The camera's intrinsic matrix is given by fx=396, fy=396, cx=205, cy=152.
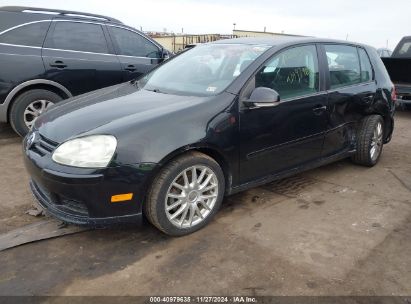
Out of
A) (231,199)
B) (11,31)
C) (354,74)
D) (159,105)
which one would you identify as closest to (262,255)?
(231,199)

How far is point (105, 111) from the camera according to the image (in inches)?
126

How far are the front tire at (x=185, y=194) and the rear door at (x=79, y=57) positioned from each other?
349cm

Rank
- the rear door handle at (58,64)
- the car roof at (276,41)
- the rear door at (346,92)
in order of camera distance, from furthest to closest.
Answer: the rear door handle at (58,64) → the rear door at (346,92) → the car roof at (276,41)

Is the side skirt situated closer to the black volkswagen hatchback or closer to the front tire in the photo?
the black volkswagen hatchback

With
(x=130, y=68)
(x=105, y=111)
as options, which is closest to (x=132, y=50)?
(x=130, y=68)

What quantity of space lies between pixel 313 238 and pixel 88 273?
1769 millimetres

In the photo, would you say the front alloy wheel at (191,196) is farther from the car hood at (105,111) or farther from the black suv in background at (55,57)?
the black suv in background at (55,57)

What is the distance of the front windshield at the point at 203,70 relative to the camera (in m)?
3.54

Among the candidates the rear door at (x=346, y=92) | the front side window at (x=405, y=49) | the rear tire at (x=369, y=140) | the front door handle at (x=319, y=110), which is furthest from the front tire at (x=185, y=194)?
the front side window at (x=405, y=49)

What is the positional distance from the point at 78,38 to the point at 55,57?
53 centimetres

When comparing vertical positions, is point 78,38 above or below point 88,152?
above

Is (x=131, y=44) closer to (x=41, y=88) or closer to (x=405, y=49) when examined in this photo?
(x=41, y=88)

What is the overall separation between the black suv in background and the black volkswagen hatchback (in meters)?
2.12

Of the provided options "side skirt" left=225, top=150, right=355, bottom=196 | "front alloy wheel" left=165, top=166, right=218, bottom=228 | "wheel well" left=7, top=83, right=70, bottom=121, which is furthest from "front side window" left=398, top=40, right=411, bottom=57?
"front alloy wheel" left=165, top=166, right=218, bottom=228
